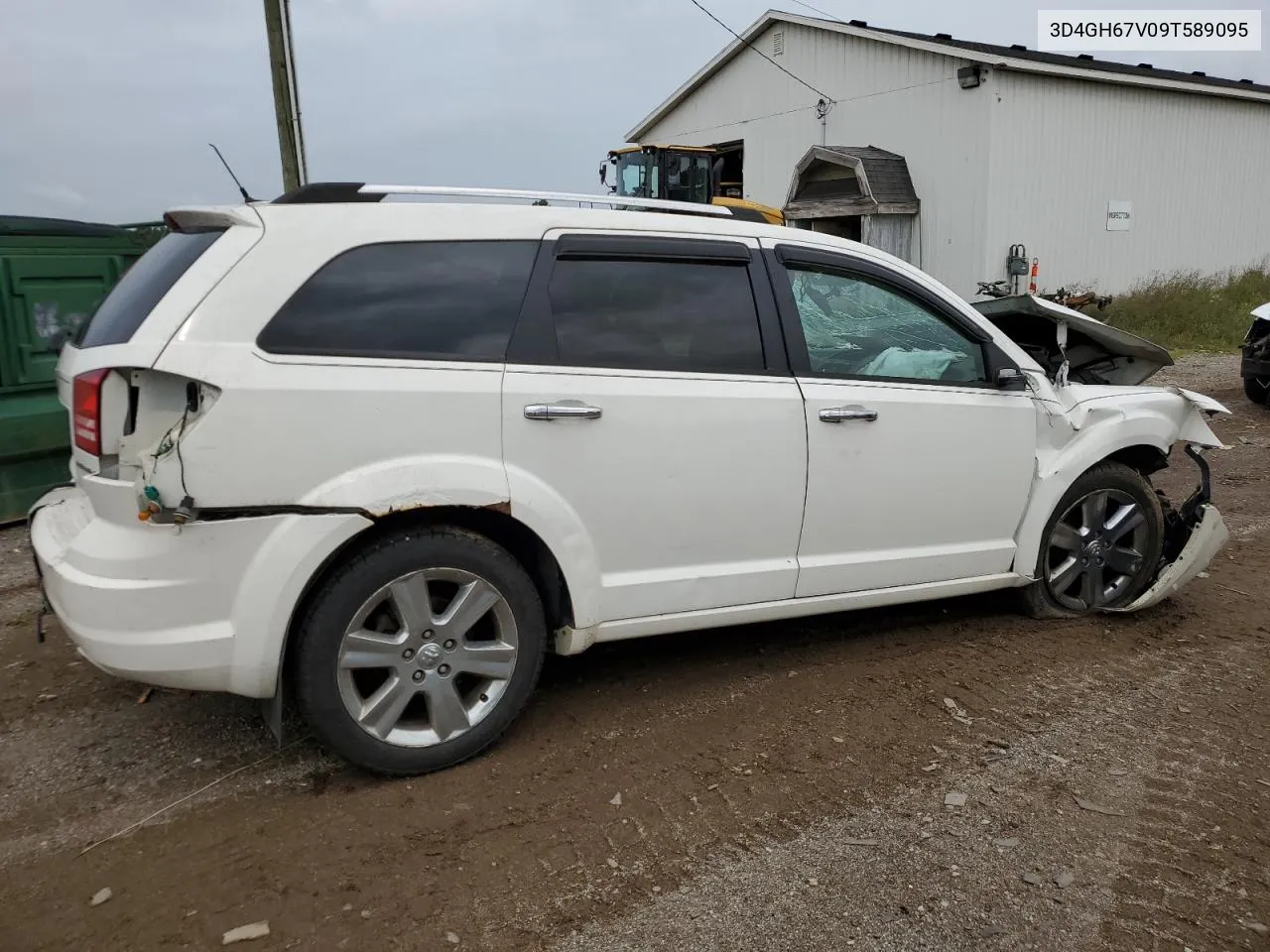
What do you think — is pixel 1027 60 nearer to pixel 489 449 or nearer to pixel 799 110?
pixel 799 110

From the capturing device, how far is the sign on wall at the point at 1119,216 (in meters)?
18.6

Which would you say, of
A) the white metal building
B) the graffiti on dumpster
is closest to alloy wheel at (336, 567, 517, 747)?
the graffiti on dumpster

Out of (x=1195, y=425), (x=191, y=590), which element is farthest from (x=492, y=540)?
(x=1195, y=425)

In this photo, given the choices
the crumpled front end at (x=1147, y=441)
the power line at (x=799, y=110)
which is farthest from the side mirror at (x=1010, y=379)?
the power line at (x=799, y=110)

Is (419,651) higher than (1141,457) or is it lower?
lower

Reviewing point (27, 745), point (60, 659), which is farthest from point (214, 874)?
point (60, 659)

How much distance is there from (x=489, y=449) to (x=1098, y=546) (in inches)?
118

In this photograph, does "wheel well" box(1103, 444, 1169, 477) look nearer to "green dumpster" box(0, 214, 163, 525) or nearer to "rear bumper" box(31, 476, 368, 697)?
"rear bumper" box(31, 476, 368, 697)

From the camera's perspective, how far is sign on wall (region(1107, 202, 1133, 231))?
1862 centimetres

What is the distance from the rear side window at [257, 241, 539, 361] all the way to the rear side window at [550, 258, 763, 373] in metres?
0.20

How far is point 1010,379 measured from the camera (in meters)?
4.16

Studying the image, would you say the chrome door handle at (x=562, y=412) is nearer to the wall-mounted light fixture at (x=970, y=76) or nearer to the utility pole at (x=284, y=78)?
the utility pole at (x=284, y=78)

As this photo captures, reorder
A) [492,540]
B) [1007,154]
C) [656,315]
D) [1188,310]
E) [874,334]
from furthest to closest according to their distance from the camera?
[1188,310] < [1007,154] < [874,334] < [656,315] < [492,540]

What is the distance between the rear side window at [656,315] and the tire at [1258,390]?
29.4ft
